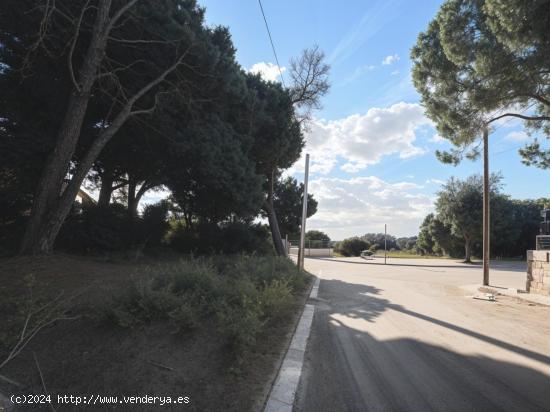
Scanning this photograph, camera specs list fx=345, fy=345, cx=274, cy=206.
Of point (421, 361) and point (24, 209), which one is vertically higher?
point (24, 209)

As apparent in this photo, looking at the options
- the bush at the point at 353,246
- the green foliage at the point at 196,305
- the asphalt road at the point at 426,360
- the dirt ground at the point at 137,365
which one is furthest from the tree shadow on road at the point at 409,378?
the bush at the point at 353,246

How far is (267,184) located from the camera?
22.0 m

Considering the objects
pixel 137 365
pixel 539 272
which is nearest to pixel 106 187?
pixel 137 365

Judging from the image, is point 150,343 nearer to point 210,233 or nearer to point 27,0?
point 27,0

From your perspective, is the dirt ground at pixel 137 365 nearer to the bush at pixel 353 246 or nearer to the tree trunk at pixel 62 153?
the tree trunk at pixel 62 153

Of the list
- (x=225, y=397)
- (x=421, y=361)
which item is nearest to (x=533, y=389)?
(x=421, y=361)

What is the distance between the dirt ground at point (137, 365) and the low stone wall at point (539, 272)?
1007 centimetres

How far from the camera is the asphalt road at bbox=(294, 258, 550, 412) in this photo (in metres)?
3.48

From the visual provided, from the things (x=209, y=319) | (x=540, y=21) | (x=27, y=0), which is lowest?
(x=209, y=319)

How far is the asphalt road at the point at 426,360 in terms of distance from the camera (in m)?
3.48

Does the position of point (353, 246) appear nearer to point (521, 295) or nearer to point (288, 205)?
point (288, 205)

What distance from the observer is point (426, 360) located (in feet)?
15.2

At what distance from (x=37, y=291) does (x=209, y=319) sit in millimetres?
3013

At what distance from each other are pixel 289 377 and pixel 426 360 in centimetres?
204
